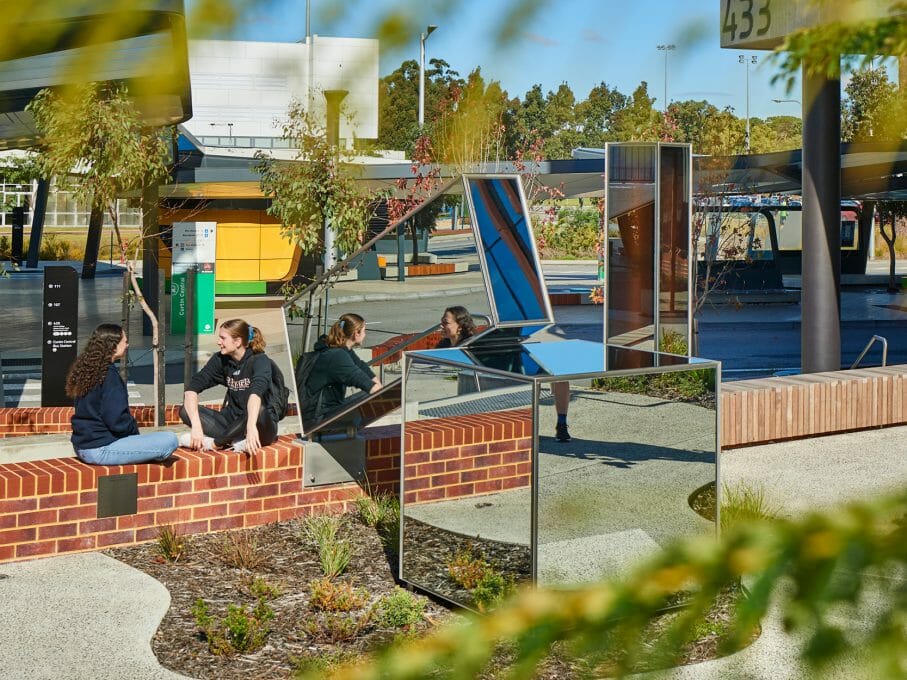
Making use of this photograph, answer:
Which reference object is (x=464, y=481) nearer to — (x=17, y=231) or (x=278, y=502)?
(x=278, y=502)

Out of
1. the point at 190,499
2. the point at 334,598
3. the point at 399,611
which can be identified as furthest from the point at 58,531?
the point at 399,611

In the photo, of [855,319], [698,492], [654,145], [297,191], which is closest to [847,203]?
[855,319]

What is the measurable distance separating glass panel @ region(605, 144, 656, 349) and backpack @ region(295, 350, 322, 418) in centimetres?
361

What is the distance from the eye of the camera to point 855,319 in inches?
904

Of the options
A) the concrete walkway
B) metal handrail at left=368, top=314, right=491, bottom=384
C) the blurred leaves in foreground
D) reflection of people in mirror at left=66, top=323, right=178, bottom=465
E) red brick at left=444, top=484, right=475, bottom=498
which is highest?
the blurred leaves in foreground

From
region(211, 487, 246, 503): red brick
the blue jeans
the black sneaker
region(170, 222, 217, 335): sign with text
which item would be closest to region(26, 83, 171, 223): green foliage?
region(170, 222, 217, 335): sign with text

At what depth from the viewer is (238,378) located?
7633 mm

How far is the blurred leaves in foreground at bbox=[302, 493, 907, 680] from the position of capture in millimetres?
490

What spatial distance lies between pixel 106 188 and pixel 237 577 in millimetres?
6629

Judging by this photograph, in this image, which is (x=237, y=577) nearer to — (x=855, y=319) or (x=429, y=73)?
(x=429, y=73)

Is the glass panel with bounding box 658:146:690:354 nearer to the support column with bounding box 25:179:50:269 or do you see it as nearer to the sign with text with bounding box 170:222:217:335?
the sign with text with bounding box 170:222:217:335

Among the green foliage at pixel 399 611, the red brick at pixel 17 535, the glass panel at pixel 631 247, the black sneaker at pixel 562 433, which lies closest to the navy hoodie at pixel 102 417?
the red brick at pixel 17 535

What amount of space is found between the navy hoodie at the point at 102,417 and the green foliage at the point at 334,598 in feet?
6.10

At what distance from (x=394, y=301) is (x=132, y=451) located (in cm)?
175
